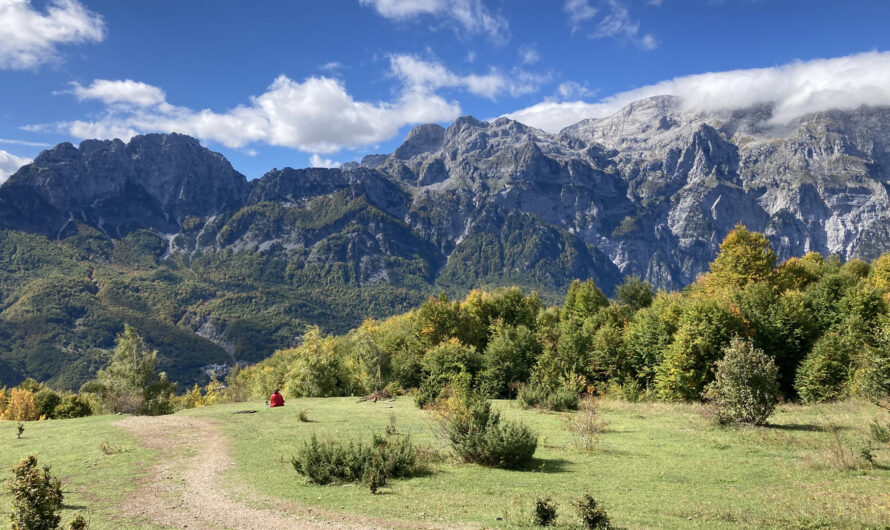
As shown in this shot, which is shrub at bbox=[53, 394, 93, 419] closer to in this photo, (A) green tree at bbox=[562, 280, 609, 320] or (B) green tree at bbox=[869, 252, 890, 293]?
(A) green tree at bbox=[562, 280, 609, 320]

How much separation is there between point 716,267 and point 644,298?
84.4ft

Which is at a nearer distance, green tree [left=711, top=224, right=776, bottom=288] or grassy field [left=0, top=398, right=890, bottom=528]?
grassy field [left=0, top=398, right=890, bottom=528]

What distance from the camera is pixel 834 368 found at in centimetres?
3788

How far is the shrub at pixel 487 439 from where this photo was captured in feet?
65.3

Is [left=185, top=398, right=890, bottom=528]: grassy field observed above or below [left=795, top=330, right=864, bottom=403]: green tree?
below

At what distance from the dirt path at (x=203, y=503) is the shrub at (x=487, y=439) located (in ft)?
25.0

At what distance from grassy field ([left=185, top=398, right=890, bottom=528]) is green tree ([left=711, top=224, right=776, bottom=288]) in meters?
31.6

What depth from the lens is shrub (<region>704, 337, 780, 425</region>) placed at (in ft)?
85.0

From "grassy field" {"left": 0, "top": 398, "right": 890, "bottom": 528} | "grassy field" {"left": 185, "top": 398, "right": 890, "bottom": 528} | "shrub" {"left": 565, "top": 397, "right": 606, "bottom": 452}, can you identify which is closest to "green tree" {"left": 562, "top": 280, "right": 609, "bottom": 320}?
"grassy field" {"left": 0, "top": 398, "right": 890, "bottom": 528}

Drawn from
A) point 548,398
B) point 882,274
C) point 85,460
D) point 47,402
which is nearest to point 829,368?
point 548,398

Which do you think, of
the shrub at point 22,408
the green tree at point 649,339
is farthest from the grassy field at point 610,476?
the shrub at point 22,408

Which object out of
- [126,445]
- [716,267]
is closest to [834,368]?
[716,267]

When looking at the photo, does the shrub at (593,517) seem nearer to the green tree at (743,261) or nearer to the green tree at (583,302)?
the green tree at (743,261)

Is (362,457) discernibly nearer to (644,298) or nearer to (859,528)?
(859,528)
